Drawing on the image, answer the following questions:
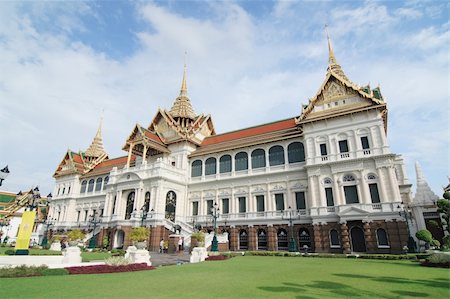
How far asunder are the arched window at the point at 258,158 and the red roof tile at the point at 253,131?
9.10 ft

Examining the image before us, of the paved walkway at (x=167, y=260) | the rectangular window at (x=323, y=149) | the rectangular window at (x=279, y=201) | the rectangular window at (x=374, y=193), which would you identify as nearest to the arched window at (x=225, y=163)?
the rectangular window at (x=279, y=201)

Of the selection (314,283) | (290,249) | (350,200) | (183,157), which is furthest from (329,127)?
(314,283)

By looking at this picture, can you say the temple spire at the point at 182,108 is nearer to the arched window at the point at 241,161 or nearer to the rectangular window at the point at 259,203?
the arched window at the point at 241,161

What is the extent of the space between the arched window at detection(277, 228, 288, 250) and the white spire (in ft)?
40.6

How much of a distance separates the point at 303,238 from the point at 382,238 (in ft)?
21.4

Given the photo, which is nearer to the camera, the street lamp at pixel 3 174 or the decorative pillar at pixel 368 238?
the street lamp at pixel 3 174

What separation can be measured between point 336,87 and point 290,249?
16395 mm

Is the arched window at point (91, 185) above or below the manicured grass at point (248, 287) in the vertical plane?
above

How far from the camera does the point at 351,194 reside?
2392cm

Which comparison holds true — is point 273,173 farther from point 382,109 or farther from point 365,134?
point 382,109

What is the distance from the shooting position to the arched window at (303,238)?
25.0 m

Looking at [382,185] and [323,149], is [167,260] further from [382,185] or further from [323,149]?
[382,185]

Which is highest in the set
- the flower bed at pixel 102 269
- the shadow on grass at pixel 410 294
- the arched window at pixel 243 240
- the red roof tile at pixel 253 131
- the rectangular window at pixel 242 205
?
the red roof tile at pixel 253 131

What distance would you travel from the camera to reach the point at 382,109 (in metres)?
24.5
